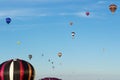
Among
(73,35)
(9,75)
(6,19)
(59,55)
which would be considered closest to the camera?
(9,75)

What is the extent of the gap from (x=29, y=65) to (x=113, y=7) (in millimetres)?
33484

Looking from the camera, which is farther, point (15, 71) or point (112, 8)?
point (112, 8)

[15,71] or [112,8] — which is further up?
[112,8]

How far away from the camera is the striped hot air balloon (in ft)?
187

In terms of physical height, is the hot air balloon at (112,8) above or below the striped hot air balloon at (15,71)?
above

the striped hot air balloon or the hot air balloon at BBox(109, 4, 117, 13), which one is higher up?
the hot air balloon at BBox(109, 4, 117, 13)

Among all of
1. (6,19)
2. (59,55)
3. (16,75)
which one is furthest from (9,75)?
(59,55)

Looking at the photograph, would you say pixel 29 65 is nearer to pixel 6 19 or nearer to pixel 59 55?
pixel 6 19

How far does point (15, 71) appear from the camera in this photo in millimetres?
57219

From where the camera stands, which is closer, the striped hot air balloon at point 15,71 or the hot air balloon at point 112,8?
the striped hot air balloon at point 15,71

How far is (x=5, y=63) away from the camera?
190 ft

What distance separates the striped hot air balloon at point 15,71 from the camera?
56969mm

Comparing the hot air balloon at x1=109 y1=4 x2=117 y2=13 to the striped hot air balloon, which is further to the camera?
the hot air balloon at x1=109 y1=4 x2=117 y2=13

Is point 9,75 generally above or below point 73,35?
below
